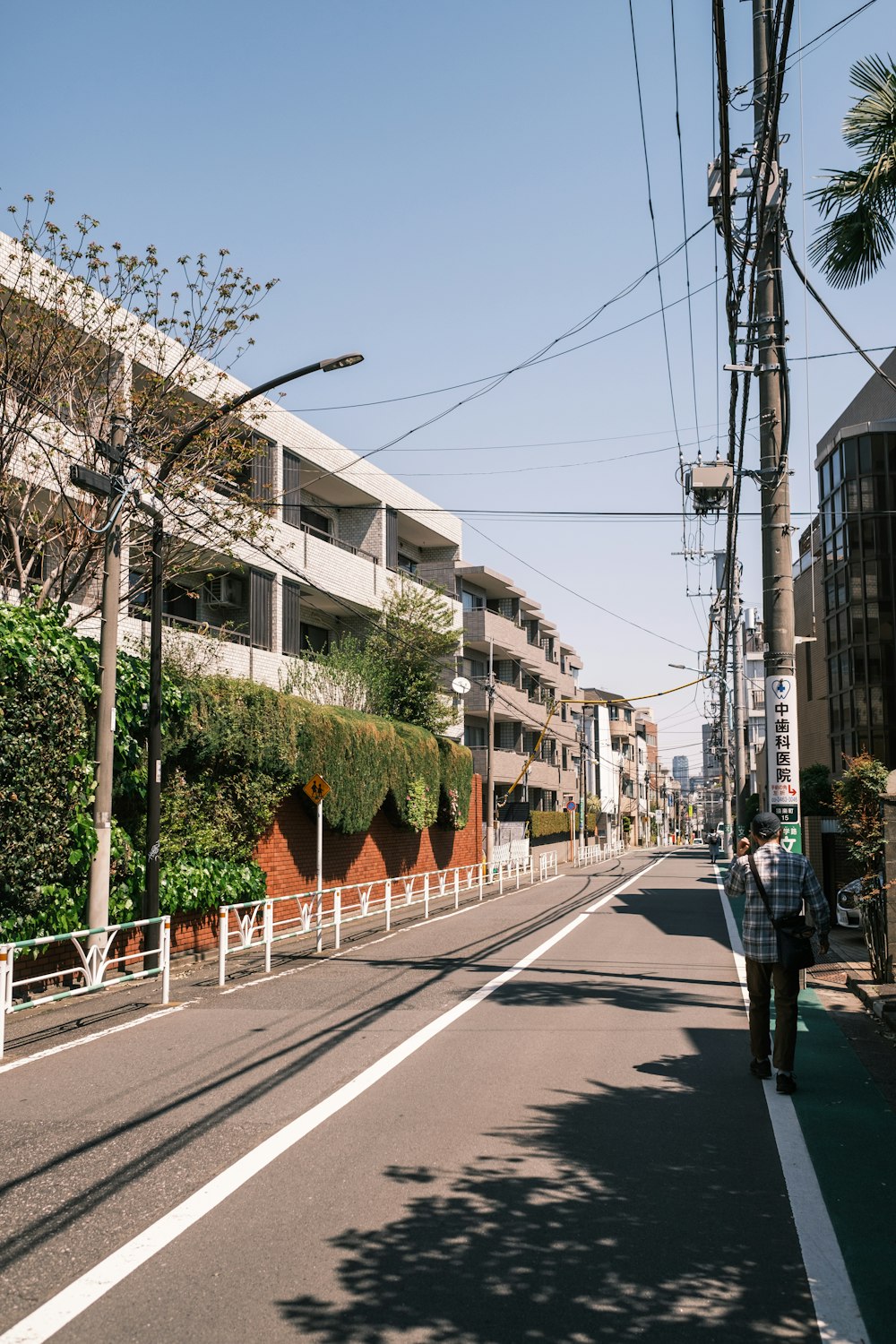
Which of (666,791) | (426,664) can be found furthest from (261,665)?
(666,791)

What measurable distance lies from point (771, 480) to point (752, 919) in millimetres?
6996

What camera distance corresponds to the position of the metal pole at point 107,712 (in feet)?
45.2

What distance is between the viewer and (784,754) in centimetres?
1334

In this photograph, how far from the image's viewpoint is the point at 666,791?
188 meters

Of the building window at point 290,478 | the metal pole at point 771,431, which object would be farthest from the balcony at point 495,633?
the metal pole at point 771,431

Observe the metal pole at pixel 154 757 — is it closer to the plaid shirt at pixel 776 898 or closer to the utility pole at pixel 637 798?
the plaid shirt at pixel 776 898

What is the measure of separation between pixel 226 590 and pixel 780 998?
22.7 meters

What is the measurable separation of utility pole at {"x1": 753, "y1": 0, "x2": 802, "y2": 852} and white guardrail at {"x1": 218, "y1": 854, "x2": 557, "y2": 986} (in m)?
6.25

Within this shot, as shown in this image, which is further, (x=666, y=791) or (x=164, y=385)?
(x=666, y=791)

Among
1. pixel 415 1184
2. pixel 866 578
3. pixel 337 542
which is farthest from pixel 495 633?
pixel 415 1184

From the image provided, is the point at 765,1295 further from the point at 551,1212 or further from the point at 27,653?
the point at 27,653

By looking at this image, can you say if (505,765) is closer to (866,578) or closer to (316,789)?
(866,578)

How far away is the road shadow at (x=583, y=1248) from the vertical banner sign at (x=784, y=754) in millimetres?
6444

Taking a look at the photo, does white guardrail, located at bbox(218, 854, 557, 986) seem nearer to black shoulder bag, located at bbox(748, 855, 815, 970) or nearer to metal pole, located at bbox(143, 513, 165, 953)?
metal pole, located at bbox(143, 513, 165, 953)
